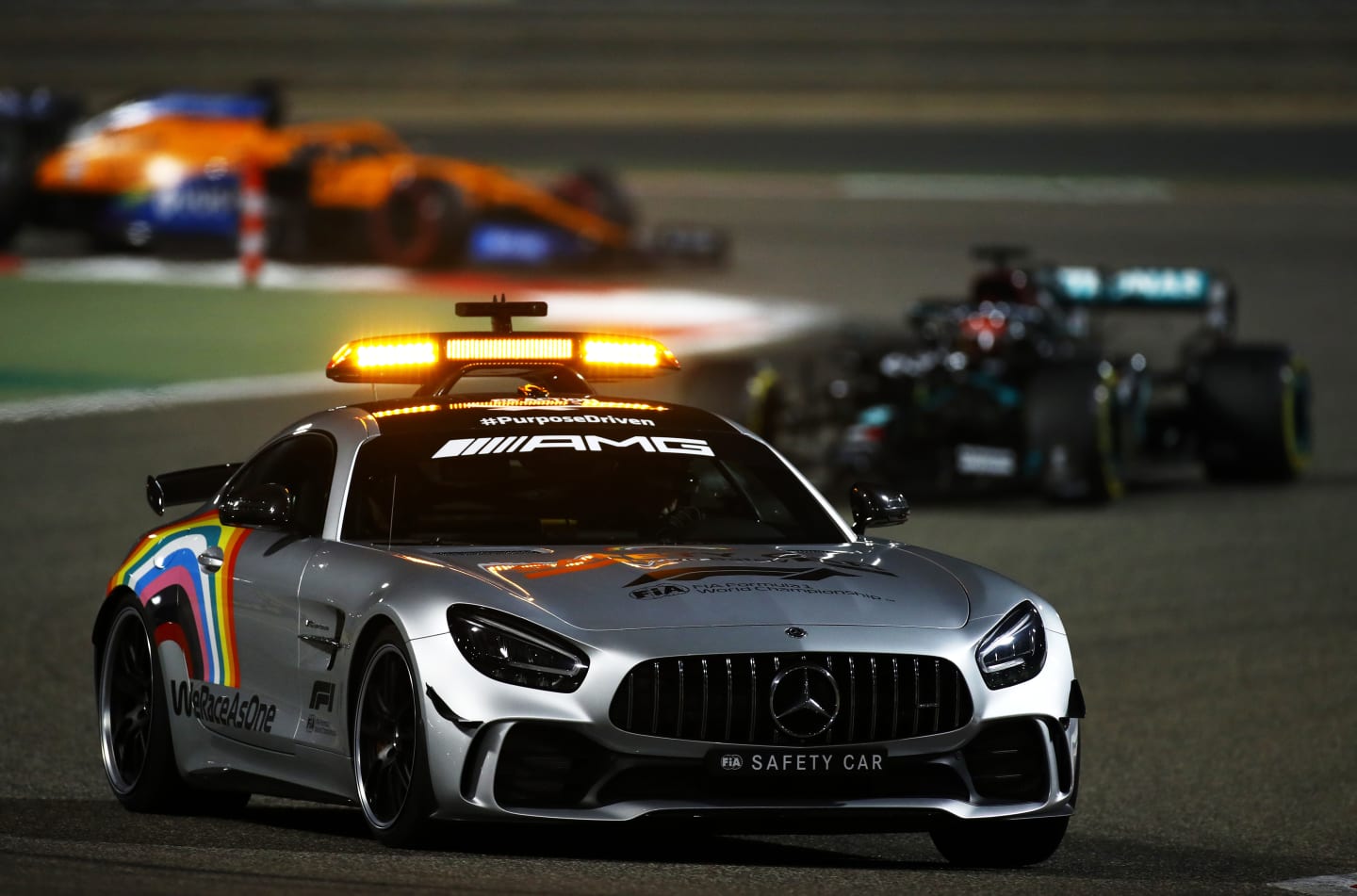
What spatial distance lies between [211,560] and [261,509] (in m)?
0.55

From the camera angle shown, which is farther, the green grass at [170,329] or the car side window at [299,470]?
the green grass at [170,329]

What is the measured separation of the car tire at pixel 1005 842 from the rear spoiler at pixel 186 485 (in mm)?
2676

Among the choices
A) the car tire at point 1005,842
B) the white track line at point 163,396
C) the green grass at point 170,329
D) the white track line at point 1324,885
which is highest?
the car tire at point 1005,842

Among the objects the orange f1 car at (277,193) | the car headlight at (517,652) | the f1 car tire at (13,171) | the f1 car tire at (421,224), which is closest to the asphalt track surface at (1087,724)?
the car headlight at (517,652)

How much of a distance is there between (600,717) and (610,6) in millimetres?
45813

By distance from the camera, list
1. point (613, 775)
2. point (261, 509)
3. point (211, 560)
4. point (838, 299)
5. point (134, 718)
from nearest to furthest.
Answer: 1. point (613, 775)
2. point (261, 509)
3. point (211, 560)
4. point (134, 718)
5. point (838, 299)

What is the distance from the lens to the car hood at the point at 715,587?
20.6ft

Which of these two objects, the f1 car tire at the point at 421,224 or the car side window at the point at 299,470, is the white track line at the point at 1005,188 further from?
the car side window at the point at 299,470

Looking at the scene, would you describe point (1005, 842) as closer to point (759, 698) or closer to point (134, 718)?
point (759, 698)

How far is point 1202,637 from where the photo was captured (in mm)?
11320

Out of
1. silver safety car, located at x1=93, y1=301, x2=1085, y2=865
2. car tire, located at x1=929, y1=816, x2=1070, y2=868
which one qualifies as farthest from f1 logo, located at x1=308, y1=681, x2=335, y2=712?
car tire, located at x1=929, y1=816, x2=1070, y2=868

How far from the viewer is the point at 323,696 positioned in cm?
677

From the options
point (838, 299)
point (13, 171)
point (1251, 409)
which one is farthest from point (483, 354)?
point (13, 171)

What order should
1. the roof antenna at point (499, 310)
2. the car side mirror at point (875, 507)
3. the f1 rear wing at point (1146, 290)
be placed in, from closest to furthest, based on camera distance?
the car side mirror at point (875, 507) < the roof antenna at point (499, 310) < the f1 rear wing at point (1146, 290)
